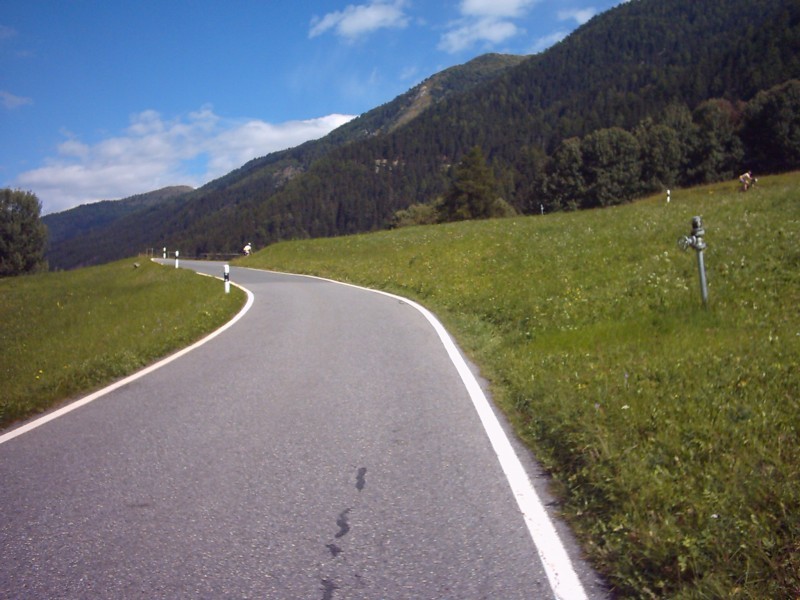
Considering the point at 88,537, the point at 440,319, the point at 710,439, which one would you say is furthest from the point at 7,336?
the point at 710,439

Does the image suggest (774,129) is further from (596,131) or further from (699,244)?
(699,244)

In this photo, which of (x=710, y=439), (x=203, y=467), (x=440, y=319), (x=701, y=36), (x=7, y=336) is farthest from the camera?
(x=701, y=36)

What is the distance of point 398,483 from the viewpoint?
5145 mm

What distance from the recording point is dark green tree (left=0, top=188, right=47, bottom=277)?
87.9m

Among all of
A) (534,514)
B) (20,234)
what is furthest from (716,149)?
(20,234)

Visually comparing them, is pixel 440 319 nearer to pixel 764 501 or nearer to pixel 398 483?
pixel 398 483

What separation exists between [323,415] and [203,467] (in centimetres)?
173

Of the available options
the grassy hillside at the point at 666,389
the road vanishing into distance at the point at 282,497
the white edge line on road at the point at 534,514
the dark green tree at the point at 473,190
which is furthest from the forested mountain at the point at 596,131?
the road vanishing into distance at the point at 282,497

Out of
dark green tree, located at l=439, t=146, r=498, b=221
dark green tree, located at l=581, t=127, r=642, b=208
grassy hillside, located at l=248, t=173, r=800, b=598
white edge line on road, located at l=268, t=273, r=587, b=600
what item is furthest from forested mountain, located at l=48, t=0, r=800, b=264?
white edge line on road, located at l=268, t=273, r=587, b=600

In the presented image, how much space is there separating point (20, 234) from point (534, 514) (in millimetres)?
98657

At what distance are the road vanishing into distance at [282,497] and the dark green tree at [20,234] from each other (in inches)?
3593

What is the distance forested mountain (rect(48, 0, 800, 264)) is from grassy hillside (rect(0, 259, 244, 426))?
54.7m

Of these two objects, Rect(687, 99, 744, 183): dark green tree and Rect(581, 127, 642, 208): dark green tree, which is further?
Rect(581, 127, 642, 208): dark green tree

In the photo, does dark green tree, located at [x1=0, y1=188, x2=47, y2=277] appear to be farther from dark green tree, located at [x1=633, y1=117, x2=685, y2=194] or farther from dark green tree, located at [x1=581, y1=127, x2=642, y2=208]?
dark green tree, located at [x1=633, y1=117, x2=685, y2=194]
